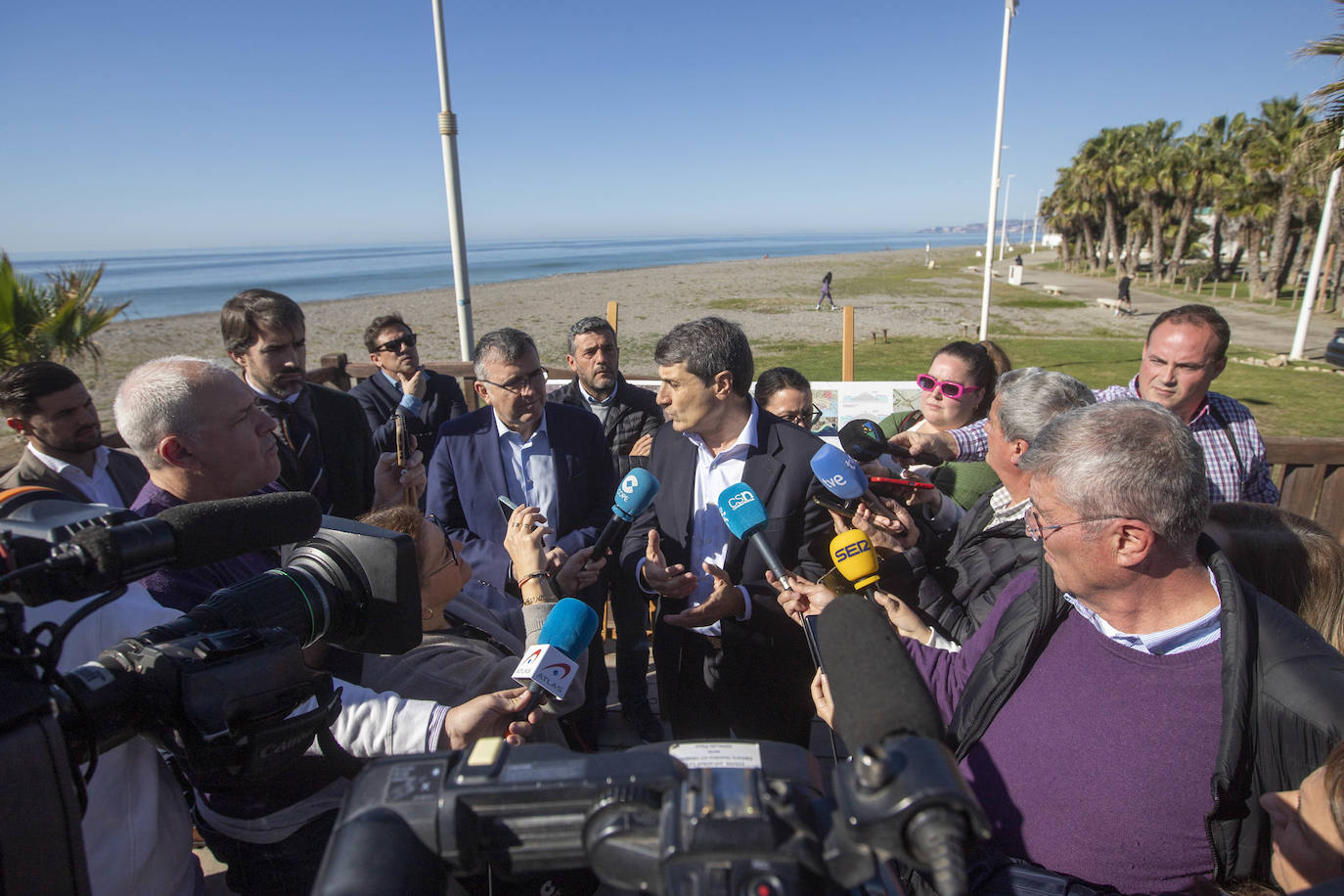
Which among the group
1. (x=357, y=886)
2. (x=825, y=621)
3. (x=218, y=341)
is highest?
(x=825, y=621)

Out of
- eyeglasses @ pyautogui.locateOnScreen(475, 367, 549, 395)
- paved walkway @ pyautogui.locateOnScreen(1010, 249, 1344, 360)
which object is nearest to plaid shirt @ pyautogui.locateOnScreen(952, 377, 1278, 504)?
eyeglasses @ pyautogui.locateOnScreen(475, 367, 549, 395)

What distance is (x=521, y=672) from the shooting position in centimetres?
169

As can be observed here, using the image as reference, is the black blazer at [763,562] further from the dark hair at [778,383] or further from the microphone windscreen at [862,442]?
the dark hair at [778,383]

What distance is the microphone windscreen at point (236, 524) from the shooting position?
3.37 ft

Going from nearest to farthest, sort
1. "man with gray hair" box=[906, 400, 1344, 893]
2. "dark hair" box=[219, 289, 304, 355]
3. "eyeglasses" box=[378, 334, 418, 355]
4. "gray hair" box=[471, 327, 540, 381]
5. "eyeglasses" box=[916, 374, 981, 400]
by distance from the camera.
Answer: "man with gray hair" box=[906, 400, 1344, 893] < "gray hair" box=[471, 327, 540, 381] < "dark hair" box=[219, 289, 304, 355] < "eyeglasses" box=[916, 374, 981, 400] < "eyeglasses" box=[378, 334, 418, 355]

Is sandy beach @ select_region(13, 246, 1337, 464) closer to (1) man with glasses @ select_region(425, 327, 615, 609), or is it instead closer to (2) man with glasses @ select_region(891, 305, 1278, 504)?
(1) man with glasses @ select_region(425, 327, 615, 609)

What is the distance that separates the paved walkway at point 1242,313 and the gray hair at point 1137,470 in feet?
70.2

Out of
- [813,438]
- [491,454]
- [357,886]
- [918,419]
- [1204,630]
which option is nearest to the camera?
[357,886]

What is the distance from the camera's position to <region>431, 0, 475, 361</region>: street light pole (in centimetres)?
612

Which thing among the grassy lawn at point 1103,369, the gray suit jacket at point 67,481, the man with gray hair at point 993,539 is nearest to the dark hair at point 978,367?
the man with gray hair at point 993,539

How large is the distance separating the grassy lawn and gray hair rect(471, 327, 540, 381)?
10.7m

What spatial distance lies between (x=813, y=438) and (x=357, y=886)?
2480mm

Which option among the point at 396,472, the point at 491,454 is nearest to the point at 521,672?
the point at 491,454

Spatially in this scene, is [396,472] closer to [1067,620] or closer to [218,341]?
[1067,620]
